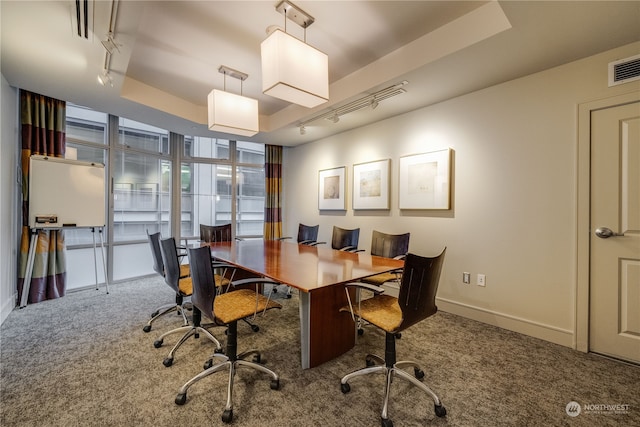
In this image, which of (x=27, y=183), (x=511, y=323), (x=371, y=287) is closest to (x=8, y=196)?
(x=27, y=183)

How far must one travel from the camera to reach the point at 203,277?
1.73 m

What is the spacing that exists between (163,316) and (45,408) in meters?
1.36

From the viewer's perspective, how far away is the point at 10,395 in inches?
67.1

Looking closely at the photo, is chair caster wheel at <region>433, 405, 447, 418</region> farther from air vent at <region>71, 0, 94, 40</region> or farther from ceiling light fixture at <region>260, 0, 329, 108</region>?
air vent at <region>71, 0, 94, 40</region>

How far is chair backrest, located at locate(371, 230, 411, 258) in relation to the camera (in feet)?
10.0

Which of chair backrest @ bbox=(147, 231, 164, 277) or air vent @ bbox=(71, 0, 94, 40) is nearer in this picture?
air vent @ bbox=(71, 0, 94, 40)

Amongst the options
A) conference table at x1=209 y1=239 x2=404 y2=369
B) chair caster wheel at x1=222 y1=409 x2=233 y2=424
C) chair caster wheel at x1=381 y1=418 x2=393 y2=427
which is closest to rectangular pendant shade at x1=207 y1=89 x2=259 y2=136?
conference table at x1=209 y1=239 x2=404 y2=369

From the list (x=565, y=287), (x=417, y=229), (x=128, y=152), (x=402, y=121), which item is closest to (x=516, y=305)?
(x=565, y=287)

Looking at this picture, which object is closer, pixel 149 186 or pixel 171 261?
pixel 171 261

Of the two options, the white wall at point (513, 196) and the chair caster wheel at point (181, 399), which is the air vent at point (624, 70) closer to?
the white wall at point (513, 196)

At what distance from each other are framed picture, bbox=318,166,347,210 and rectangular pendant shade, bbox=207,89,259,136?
72.8 inches

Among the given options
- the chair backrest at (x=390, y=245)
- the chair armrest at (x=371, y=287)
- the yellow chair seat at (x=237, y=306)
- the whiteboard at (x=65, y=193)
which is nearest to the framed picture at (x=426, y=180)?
the chair backrest at (x=390, y=245)

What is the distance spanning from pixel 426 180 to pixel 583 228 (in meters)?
1.50

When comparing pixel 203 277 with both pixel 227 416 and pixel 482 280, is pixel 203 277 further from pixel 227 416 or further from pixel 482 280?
pixel 482 280
